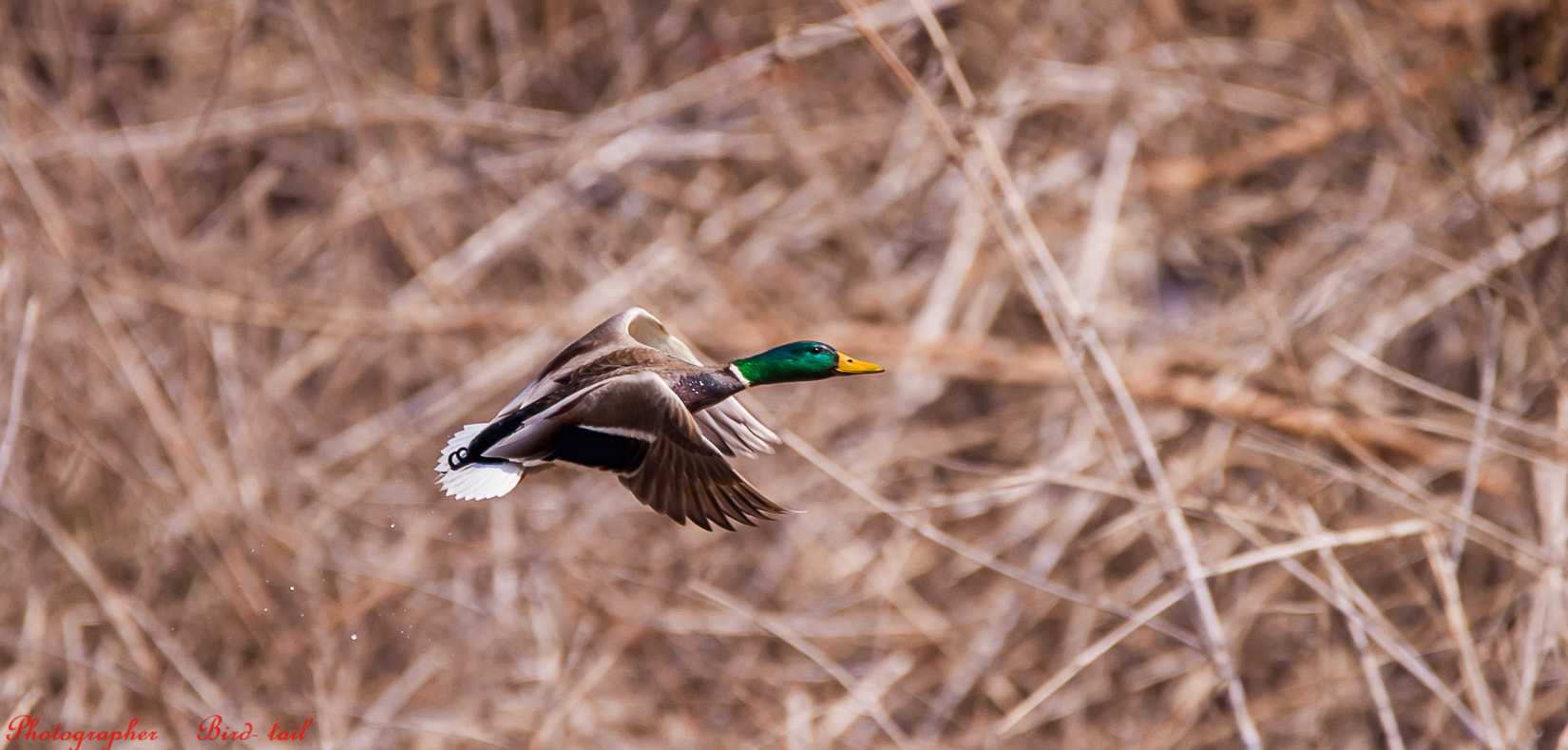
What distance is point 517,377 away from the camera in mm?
3971

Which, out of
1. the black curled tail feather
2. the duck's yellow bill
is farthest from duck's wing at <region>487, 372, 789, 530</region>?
the duck's yellow bill

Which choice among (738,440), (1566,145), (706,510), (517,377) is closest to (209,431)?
(517,377)

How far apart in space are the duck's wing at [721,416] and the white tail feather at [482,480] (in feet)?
1.06

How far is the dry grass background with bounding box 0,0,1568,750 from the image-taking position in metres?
3.48

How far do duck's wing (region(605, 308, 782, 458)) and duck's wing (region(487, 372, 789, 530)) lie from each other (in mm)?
240

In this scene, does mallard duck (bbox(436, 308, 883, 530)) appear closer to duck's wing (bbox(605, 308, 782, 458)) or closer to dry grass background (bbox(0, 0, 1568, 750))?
duck's wing (bbox(605, 308, 782, 458))

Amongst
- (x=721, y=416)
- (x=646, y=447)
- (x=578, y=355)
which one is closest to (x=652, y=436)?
(x=646, y=447)

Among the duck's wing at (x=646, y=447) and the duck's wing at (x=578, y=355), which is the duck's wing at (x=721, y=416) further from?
the duck's wing at (x=646, y=447)

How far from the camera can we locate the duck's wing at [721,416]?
1.62 m

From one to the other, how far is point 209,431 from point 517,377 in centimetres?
92

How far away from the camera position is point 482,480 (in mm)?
1305

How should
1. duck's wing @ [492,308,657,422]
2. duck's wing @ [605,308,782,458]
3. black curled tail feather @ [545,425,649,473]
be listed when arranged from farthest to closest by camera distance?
duck's wing @ [605,308,782,458], duck's wing @ [492,308,657,422], black curled tail feather @ [545,425,649,473]

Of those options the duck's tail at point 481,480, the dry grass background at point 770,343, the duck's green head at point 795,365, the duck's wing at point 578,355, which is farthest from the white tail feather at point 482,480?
the dry grass background at point 770,343

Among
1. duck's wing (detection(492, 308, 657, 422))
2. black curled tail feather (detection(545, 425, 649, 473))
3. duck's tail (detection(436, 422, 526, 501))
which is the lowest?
duck's tail (detection(436, 422, 526, 501))
